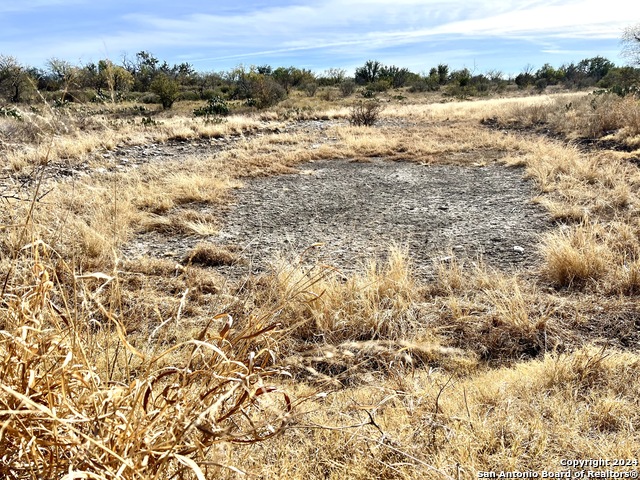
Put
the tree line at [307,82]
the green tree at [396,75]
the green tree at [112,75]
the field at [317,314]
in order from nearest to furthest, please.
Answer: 1. the field at [317,314]
2. the green tree at [112,75]
3. the tree line at [307,82]
4. the green tree at [396,75]

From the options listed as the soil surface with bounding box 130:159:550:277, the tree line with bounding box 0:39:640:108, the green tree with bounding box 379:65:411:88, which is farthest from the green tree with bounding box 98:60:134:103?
the green tree with bounding box 379:65:411:88

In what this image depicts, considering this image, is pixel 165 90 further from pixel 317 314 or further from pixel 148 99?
pixel 317 314

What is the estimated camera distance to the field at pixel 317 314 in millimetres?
1015

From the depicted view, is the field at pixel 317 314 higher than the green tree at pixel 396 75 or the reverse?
the reverse

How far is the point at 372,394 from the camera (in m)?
1.99

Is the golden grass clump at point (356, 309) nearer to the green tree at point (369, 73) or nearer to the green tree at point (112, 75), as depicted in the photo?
the green tree at point (112, 75)

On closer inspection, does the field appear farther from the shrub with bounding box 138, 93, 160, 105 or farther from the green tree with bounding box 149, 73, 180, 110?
the shrub with bounding box 138, 93, 160, 105

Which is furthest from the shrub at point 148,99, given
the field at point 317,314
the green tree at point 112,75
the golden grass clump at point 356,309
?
the golden grass clump at point 356,309

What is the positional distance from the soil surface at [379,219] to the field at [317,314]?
0.04 m

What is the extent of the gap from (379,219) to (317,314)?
2.61 m

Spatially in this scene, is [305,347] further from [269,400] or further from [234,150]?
[234,150]

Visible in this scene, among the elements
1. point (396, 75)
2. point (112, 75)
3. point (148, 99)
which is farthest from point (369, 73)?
point (112, 75)

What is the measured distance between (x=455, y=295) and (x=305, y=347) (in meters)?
1.27

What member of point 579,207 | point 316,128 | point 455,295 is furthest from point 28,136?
point 579,207
